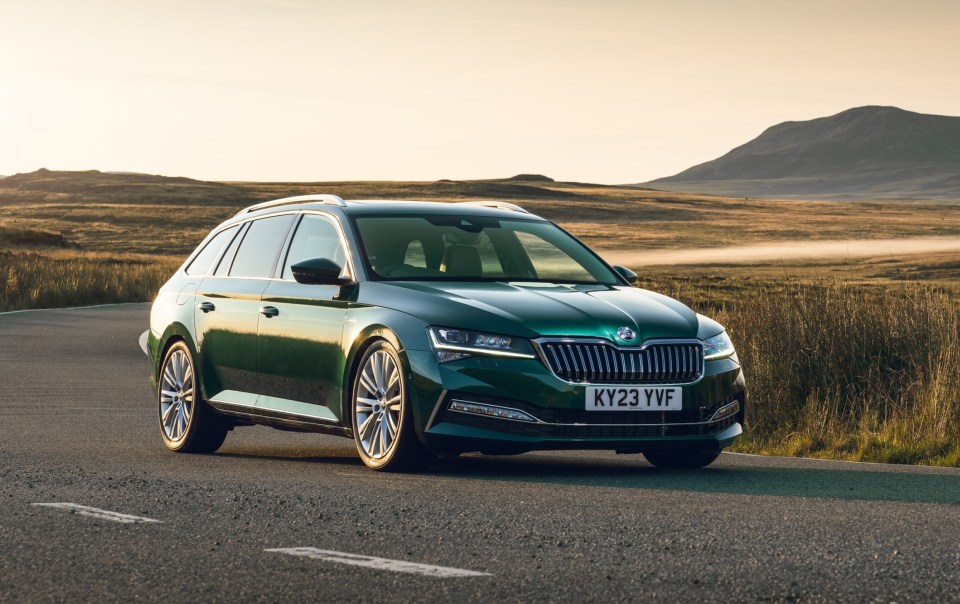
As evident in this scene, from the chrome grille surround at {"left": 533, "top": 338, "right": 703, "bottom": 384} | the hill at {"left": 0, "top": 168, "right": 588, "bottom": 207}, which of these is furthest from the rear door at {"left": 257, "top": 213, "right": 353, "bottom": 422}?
the hill at {"left": 0, "top": 168, "right": 588, "bottom": 207}

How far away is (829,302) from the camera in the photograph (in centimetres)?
1479

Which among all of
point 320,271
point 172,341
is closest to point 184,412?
point 172,341

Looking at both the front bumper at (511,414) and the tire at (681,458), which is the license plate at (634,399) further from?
the tire at (681,458)

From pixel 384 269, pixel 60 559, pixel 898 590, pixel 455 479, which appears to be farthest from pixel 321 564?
pixel 384 269

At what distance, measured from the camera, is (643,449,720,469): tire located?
422 inches

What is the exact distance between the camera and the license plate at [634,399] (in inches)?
378

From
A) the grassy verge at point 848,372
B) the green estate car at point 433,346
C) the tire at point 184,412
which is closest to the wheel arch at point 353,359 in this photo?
the green estate car at point 433,346

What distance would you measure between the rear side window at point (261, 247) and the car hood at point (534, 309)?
144cm

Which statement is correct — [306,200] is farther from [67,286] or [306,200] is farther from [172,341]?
[67,286]

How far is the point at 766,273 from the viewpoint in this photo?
2293 inches

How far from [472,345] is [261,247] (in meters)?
2.70

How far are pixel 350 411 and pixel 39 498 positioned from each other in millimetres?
2068

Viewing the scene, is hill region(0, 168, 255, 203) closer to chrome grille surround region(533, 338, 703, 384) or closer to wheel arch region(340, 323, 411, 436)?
wheel arch region(340, 323, 411, 436)

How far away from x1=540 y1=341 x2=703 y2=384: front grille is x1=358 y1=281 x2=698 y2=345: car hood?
7 centimetres
